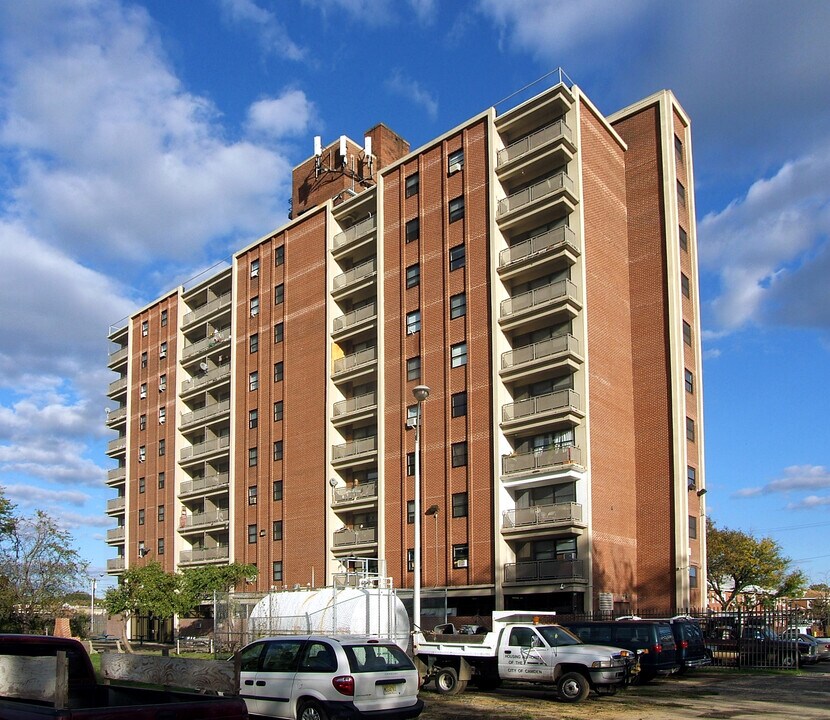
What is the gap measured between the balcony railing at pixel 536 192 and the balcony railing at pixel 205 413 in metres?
24.4

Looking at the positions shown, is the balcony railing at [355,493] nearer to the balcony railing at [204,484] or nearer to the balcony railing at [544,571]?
the balcony railing at [544,571]

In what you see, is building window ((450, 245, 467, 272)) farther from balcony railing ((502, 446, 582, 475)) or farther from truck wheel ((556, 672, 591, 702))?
truck wheel ((556, 672, 591, 702))

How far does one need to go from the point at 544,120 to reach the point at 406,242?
969 centimetres

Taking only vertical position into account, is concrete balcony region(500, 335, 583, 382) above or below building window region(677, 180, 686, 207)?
below

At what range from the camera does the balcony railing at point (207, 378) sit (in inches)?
2454

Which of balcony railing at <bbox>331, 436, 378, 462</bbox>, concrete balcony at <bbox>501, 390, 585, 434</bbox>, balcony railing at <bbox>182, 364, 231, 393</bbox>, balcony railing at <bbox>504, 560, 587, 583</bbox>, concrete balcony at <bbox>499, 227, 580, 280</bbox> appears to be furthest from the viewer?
balcony railing at <bbox>182, 364, 231, 393</bbox>

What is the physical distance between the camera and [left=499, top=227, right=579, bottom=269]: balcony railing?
1710 inches

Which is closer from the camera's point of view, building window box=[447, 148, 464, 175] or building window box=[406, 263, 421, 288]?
building window box=[447, 148, 464, 175]

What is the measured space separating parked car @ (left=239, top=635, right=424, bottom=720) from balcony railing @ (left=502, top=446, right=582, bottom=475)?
2539 centimetres

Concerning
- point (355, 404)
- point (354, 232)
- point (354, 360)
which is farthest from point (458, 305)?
point (354, 232)

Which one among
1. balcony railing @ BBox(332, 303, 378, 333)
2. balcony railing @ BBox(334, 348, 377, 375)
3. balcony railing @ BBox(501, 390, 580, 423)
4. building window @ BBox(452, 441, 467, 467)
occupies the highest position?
balcony railing @ BBox(332, 303, 378, 333)

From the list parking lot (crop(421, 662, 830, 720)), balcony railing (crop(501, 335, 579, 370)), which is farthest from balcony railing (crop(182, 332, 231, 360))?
parking lot (crop(421, 662, 830, 720))

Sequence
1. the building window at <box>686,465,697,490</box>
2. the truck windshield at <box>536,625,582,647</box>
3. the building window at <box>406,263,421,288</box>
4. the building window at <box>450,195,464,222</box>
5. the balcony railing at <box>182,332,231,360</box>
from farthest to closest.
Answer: the balcony railing at <box>182,332,231,360</box>
the building window at <box>406,263,421,288</box>
the building window at <box>450,195,464,222</box>
the building window at <box>686,465,697,490</box>
the truck windshield at <box>536,625,582,647</box>

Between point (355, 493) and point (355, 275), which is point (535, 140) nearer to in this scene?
point (355, 275)
